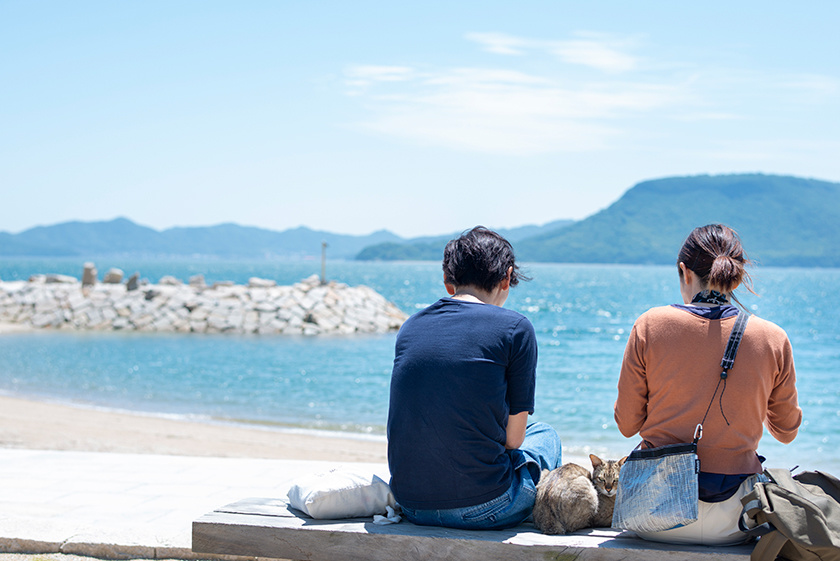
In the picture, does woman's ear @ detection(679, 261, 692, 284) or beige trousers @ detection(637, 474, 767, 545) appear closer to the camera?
beige trousers @ detection(637, 474, 767, 545)

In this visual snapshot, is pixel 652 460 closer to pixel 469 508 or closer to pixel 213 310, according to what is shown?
pixel 469 508

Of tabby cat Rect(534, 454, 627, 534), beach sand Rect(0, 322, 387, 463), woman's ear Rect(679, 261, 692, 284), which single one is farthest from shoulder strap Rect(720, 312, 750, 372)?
beach sand Rect(0, 322, 387, 463)

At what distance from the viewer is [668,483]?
2344mm

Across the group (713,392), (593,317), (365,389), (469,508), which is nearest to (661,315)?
(713,392)

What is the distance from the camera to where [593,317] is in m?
39.6

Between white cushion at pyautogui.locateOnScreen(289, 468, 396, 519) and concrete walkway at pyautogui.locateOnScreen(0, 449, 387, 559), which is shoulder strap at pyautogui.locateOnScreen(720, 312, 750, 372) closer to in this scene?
white cushion at pyautogui.locateOnScreen(289, 468, 396, 519)

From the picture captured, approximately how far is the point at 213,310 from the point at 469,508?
2398cm

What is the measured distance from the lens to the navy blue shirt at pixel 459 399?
2.48 metres

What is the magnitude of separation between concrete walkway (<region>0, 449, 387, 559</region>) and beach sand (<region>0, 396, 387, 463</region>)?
2.65 metres

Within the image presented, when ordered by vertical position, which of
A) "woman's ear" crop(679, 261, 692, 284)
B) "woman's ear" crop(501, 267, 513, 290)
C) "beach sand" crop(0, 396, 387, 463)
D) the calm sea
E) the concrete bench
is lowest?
the calm sea

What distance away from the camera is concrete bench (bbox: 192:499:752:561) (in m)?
2.42

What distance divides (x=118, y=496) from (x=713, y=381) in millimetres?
3669

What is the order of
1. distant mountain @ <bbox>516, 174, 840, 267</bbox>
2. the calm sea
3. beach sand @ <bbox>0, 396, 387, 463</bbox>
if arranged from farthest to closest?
distant mountain @ <bbox>516, 174, 840, 267</bbox> → the calm sea → beach sand @ <bbox>0, 396, 387, 463</bbox>

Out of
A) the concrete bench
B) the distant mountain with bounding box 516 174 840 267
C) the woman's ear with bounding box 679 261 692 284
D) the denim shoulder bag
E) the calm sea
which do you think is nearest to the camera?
the denim shoulder bag
